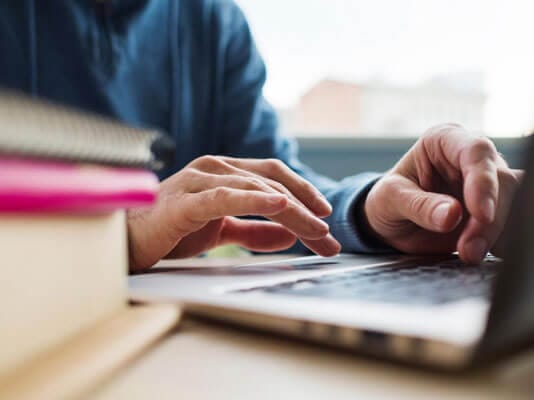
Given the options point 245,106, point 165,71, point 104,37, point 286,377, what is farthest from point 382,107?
point 286,377

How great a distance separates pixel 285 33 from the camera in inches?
44.2

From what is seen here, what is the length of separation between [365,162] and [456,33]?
332 mm

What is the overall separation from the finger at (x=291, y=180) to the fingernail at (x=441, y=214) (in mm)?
103

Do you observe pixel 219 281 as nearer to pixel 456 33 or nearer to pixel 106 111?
pixel 106 111

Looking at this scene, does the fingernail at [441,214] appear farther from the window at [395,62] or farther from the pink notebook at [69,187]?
the window at [395,62]

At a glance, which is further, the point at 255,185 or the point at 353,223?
the point at 353,223

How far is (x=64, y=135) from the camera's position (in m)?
0.16

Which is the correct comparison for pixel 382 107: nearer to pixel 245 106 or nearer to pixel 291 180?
pixel 245 106

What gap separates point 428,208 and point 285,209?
12cm

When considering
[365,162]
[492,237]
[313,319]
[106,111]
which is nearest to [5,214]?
[313,319]

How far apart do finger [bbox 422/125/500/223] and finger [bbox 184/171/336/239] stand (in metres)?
0.11

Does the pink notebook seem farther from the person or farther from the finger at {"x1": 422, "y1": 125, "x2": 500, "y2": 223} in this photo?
the finger at {"x1": 422, "y1": 125, "x2": 500, "y2": 223}

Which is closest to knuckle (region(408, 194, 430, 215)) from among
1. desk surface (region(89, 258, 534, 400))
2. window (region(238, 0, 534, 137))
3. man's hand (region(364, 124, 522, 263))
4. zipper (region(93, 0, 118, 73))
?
man's hand (region(364, 124, 522, 263))

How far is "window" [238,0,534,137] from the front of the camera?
1.04 metres
